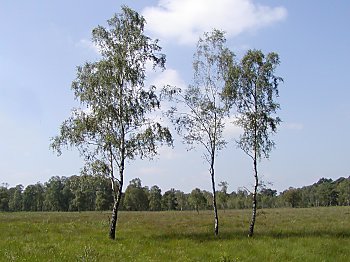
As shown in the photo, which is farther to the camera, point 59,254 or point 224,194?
point 224,194

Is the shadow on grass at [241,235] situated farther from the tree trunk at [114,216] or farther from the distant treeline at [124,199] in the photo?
the distant treeline at [124,199]

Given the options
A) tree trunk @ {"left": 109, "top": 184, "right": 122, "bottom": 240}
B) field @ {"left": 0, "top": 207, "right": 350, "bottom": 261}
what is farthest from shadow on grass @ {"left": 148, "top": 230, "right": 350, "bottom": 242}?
tree trunk @ {"left": 109, "top": 184, "right": 122, "bottom": 240}

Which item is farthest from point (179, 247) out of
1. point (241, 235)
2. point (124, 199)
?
point (124, 199)

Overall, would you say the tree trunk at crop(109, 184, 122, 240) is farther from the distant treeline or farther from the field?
the distant treeline

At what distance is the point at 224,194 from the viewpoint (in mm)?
76500

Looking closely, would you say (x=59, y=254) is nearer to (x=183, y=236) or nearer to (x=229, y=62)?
(x=183, y=236)

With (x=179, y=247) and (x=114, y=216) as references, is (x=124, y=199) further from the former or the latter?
(x=179, y=247)

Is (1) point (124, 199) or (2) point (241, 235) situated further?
(1) point (124, 199)

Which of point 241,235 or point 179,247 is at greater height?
point 241,235

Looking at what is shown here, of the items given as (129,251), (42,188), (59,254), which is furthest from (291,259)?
(42,188)

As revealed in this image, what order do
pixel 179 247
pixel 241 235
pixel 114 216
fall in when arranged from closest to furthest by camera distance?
pixel 179 247
pixel 114 216
pixel 241 235

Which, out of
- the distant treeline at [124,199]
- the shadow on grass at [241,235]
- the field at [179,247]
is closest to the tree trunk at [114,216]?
the field at [179,247]

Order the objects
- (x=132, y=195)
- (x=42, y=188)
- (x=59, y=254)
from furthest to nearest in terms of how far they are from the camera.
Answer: (x=42, y=188), (x=132, y=195), (x=59, y=254)

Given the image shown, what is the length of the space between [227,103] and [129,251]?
15560 millimetres
